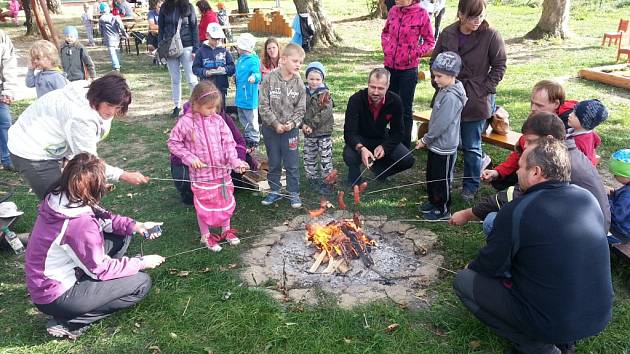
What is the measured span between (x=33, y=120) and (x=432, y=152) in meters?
3.57

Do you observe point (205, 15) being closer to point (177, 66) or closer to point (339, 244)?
point (177, 66)

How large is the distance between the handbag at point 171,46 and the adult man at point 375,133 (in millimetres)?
3789

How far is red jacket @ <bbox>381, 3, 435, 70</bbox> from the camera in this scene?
592 centimetres

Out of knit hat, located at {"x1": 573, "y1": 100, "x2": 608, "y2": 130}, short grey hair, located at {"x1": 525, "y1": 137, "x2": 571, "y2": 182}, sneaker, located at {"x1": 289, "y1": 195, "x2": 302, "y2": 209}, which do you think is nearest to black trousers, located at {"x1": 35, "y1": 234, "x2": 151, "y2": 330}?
sneaker, located at {"x1": 289, "y1": 195, "x2": 302, "y2": 209}

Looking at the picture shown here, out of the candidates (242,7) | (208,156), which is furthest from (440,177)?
(242,7)

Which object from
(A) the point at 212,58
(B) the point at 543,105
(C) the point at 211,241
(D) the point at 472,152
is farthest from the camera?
(A) the point at 212,58

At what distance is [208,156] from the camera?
444cm

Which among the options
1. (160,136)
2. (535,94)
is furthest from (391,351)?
(160,136)

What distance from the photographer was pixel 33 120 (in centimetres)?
397

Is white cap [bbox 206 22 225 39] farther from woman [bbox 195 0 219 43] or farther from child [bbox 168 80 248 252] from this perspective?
child [bbox 168 80 248 252]

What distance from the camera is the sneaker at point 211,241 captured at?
14.7ft

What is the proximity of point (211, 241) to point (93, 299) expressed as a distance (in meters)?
1.30

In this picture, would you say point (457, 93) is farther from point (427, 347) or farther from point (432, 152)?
point (427, 347)

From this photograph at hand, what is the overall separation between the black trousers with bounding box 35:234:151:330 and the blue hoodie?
360 centimetres
